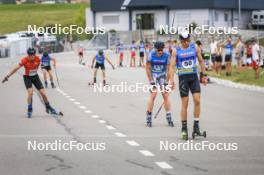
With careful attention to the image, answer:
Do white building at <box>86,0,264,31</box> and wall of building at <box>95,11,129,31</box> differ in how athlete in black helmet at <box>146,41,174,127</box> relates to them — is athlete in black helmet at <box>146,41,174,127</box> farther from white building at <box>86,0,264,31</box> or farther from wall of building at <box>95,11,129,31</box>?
wall of building at <box>95,11,129,31</box>

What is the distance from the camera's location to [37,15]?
124m

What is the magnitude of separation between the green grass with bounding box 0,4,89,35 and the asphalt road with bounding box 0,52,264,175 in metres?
78.2

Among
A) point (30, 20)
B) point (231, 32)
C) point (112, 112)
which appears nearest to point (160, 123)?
point (112, 112)

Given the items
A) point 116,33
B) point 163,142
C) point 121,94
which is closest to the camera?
point 163,142

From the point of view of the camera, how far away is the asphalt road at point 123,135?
11305 mm

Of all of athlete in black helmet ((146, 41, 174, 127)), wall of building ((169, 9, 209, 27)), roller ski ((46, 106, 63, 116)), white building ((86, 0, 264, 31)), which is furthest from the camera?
white building ((86, 0, 264, 31))

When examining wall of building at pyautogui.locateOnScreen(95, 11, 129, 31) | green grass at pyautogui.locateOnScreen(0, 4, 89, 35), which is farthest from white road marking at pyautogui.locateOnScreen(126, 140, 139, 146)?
green grass at pyautogui.locateOnScreen(0, 4, 89, 35)

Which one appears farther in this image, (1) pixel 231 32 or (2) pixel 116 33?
(2) pixel 116 33

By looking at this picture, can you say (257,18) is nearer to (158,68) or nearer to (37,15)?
(37,15)

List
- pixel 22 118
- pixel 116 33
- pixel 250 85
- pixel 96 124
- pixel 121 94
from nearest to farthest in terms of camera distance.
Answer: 1. pixel 96 124
2. pixel 22 118
3. pixel 121 94
4. pixel 250 85
5. pixel 116 33

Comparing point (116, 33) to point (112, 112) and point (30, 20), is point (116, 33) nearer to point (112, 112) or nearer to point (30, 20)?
point (30, 20)

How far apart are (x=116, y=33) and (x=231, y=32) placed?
12627 mm

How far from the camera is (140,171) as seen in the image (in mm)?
10859

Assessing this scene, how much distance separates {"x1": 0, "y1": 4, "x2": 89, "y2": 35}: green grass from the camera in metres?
116
